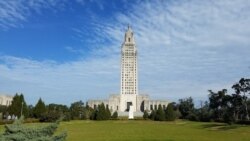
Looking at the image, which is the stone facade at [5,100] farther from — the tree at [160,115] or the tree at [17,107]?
the tree at [160,115]

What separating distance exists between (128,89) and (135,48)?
18885 millimetres

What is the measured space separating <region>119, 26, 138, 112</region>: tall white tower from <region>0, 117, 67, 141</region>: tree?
464 feet

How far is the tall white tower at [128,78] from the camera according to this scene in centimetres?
15362

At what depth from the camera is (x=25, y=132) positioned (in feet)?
32.4

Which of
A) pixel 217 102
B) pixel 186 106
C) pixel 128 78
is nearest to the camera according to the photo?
pixel 217 102

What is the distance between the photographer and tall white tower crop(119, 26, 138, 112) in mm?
153625

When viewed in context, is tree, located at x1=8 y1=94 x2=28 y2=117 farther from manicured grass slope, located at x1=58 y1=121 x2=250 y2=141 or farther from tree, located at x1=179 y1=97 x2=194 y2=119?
tree, located at x1=179 y1=97 x2=194 y2=119

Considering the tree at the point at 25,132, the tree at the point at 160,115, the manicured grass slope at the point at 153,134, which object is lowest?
the manicured grass slope at the point at 153,134

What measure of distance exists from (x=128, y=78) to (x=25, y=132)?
472 feet

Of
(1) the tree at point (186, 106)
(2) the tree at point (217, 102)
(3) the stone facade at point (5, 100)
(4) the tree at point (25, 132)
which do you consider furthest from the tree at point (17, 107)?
(3) the stone facade at point (5, 100)

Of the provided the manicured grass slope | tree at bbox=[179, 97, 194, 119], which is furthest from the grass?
tree at bbox=[179, 97, 194, 119]

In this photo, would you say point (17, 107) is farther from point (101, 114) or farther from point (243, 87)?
point (243, 87)

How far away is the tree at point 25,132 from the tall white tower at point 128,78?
14147cm

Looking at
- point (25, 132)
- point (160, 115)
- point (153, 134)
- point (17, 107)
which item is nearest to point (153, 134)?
point (153, 134)
